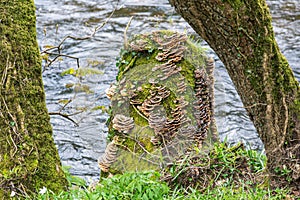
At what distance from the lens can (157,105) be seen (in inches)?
164

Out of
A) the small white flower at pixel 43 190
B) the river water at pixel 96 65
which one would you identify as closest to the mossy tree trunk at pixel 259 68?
the river water at pixel 96 65

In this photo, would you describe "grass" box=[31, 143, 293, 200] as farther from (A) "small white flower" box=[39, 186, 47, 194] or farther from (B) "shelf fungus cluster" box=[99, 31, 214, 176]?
(B) "shelf fungus cluster" box=[99, 31, 214, 176]

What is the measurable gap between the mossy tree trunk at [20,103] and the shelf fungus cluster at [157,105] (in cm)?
80

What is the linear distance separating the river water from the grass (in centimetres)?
32

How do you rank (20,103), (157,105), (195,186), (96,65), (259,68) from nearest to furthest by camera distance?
(259,68)
(20,103)
(195,186)
(157,105)
(96,65)

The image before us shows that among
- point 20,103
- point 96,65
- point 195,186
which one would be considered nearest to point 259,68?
point 195,186

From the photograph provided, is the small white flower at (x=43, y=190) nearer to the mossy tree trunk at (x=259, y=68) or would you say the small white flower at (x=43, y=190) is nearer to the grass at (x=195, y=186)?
the grass at (x=195, y=186)

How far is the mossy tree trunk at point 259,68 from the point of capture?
3.31 m

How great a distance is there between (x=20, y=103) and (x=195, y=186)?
1.35m

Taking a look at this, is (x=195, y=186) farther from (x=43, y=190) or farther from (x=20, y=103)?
(x=20, y=103)

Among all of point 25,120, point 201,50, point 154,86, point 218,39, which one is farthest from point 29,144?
point 201,50

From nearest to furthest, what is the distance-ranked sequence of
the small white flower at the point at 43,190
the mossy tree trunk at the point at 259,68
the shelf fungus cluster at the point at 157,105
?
the mossy tree trunk at the point at 259,68 < the small white flower at the point at 43,190 < the shelf fungus cluster at the point at 157,105

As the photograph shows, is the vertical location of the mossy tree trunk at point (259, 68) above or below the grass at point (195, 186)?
above

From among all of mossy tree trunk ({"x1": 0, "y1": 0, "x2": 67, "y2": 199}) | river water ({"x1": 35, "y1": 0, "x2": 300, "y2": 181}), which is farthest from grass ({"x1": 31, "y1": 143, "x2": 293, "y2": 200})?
river water ({"x1": 35, "y1": 0, "x2": 300, "y2": 181})
